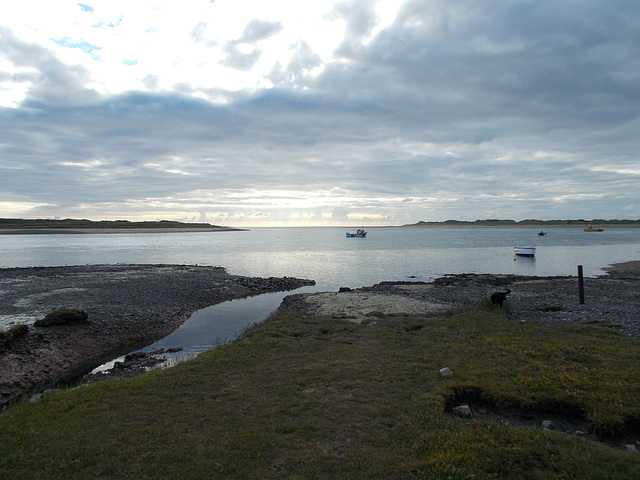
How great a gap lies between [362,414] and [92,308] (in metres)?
22.7

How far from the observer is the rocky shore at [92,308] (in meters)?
15.8

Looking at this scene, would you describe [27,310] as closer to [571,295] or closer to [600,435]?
[600,435]

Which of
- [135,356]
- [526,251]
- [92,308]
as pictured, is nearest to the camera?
[135,356]

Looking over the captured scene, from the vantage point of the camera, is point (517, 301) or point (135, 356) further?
point (517, 301)

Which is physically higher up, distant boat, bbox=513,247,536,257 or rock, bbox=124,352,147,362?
distant boat, bbox=513,247,536,257

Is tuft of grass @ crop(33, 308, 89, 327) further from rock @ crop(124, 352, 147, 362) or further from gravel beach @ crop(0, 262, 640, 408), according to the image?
rock @ crop(124, 352, 147, 362)

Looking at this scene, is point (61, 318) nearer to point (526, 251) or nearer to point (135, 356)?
point (135, 356)

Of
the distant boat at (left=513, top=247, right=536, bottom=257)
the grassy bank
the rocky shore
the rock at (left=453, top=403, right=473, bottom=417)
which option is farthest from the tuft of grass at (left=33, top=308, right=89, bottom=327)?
the distant boat at (left=513, top=247, right=536, bottom=257)

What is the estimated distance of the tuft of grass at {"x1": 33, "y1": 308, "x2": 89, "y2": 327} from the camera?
775 inches

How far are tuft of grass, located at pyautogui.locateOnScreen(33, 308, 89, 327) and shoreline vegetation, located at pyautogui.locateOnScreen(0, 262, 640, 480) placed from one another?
11035mm

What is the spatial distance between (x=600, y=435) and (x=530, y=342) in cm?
574

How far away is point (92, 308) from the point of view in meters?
24.5

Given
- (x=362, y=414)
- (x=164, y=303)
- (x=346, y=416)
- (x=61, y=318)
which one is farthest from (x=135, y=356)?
(x=362, y=414)

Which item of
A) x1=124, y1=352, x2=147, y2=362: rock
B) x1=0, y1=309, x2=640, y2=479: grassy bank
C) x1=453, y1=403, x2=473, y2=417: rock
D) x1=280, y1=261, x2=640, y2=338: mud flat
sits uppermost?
x1=0, y1=309, x2=640, y2=479: grassy bank
